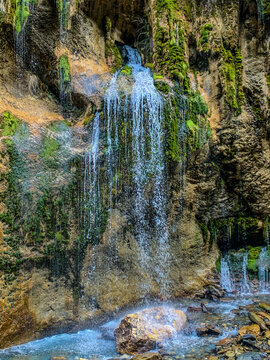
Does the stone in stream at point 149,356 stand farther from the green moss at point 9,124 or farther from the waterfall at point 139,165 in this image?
the green moss at point 9,124

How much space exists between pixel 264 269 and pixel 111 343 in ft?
18.0

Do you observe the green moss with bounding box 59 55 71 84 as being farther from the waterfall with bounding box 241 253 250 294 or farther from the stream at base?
the waterfall with bounding box 241 253 250 294

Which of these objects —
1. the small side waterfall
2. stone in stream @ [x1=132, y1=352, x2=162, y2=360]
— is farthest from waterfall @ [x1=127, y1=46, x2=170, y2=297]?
stone in stream @ [x1=132, y1=352, x2=162, y2=360]

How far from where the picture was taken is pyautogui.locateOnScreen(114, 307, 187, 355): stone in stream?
193 inches

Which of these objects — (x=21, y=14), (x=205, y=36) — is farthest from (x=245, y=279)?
(x=21, y=14)

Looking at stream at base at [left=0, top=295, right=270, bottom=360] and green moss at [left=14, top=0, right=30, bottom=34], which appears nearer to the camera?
stream at base at [left=0, top=295, right=270, bottom=360]

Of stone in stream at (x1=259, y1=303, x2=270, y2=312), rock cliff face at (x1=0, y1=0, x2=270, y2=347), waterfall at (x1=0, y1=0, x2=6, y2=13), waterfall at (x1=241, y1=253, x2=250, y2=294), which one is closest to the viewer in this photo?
rock cliff face at (x1=0, y1=0, x2=270, y2=347)

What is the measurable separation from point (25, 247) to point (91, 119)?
11.9 ft

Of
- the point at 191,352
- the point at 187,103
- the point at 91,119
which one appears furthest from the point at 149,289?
the point at 187,103

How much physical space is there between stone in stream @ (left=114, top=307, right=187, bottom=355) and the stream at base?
14 centimetres

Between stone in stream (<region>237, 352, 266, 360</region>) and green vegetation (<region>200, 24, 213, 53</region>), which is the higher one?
green vegetation (<region>200, 24, 213, 53</region>)

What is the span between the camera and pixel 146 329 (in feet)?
16.8

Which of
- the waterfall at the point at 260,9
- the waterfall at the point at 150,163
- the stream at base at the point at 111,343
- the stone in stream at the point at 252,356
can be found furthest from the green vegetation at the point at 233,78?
the stone in stream at the point at 252,356

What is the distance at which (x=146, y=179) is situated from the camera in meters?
7.30
